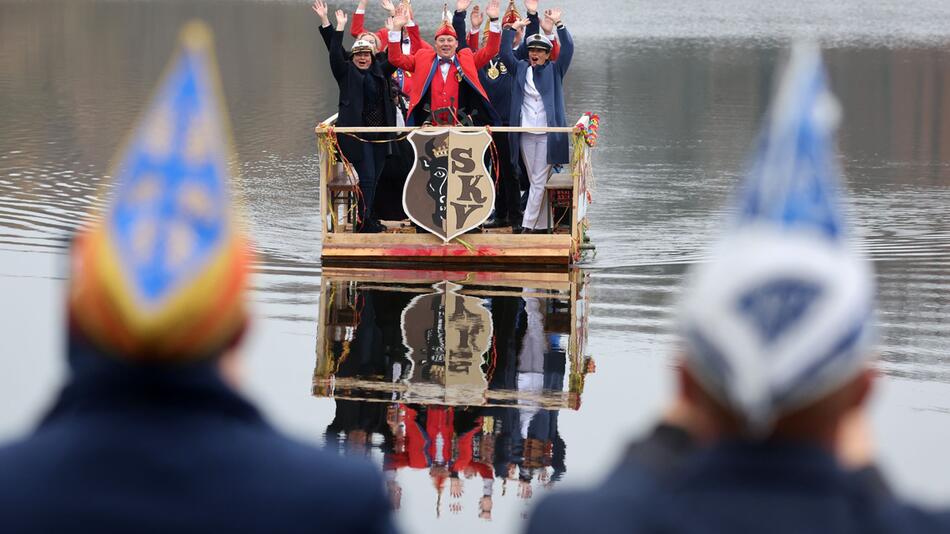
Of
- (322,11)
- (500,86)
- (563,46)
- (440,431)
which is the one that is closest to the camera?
(440,431)

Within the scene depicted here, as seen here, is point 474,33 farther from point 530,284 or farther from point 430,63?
point 530,284

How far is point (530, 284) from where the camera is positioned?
45.4 feet

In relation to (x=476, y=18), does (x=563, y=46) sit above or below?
below

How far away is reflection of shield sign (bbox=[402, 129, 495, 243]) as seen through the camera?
1411cm

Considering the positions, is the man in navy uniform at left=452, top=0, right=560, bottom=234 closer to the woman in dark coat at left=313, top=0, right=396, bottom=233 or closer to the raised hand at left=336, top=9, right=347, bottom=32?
the woman in dark coat at left=313, top=0, right=396, bottom=233

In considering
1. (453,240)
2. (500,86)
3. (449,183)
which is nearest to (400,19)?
(500,86)

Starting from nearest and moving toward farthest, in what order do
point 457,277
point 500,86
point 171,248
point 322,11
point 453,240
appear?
point 171,248, point 457,277, point 453,240, point 500,86, point 322,11

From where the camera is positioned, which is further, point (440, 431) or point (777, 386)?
point (440, 431)

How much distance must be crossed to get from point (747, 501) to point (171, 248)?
866 mm

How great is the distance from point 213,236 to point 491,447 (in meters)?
6.37

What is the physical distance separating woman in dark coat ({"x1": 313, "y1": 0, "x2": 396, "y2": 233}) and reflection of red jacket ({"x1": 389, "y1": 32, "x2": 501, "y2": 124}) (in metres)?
0.17

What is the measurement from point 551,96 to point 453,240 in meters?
1.46

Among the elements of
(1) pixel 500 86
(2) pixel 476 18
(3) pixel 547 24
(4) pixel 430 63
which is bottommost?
(1) pixel 500 86

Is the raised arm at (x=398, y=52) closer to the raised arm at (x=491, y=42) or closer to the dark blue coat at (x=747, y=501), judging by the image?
the raised arm at (x=491, y=42)
